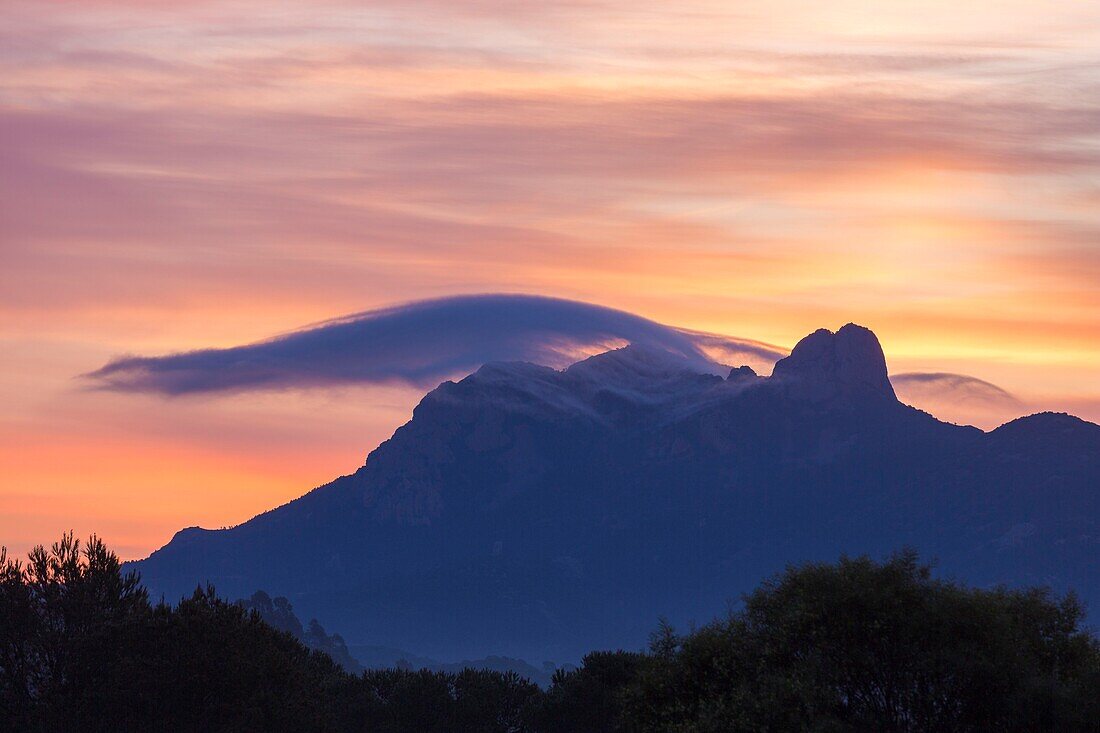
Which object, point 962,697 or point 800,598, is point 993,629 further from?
point 800,598

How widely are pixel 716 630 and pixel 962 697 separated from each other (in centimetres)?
1505

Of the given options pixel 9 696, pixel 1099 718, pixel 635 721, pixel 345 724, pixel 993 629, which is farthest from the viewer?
pixel 345 724

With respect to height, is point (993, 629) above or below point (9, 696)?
above

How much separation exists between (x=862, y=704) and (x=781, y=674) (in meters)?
4.67

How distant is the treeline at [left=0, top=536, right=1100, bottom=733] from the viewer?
8162 cm

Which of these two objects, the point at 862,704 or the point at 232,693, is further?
the point at 232,693

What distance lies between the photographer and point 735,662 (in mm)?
87562

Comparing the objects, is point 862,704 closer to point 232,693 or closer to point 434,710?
point 232,693

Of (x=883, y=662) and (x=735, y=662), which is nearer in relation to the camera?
(x=883, y=662)

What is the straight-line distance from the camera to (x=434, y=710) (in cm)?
14800

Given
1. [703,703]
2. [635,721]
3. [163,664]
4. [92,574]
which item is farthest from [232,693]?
[703,703]

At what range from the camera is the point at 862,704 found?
83.8 metres

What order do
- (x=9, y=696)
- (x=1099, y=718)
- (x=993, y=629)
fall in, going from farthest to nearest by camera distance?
1. (x=9, y=696)
2. (x=993, y=629)
3. (x=1099, y=718)

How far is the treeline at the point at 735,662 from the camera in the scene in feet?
268
